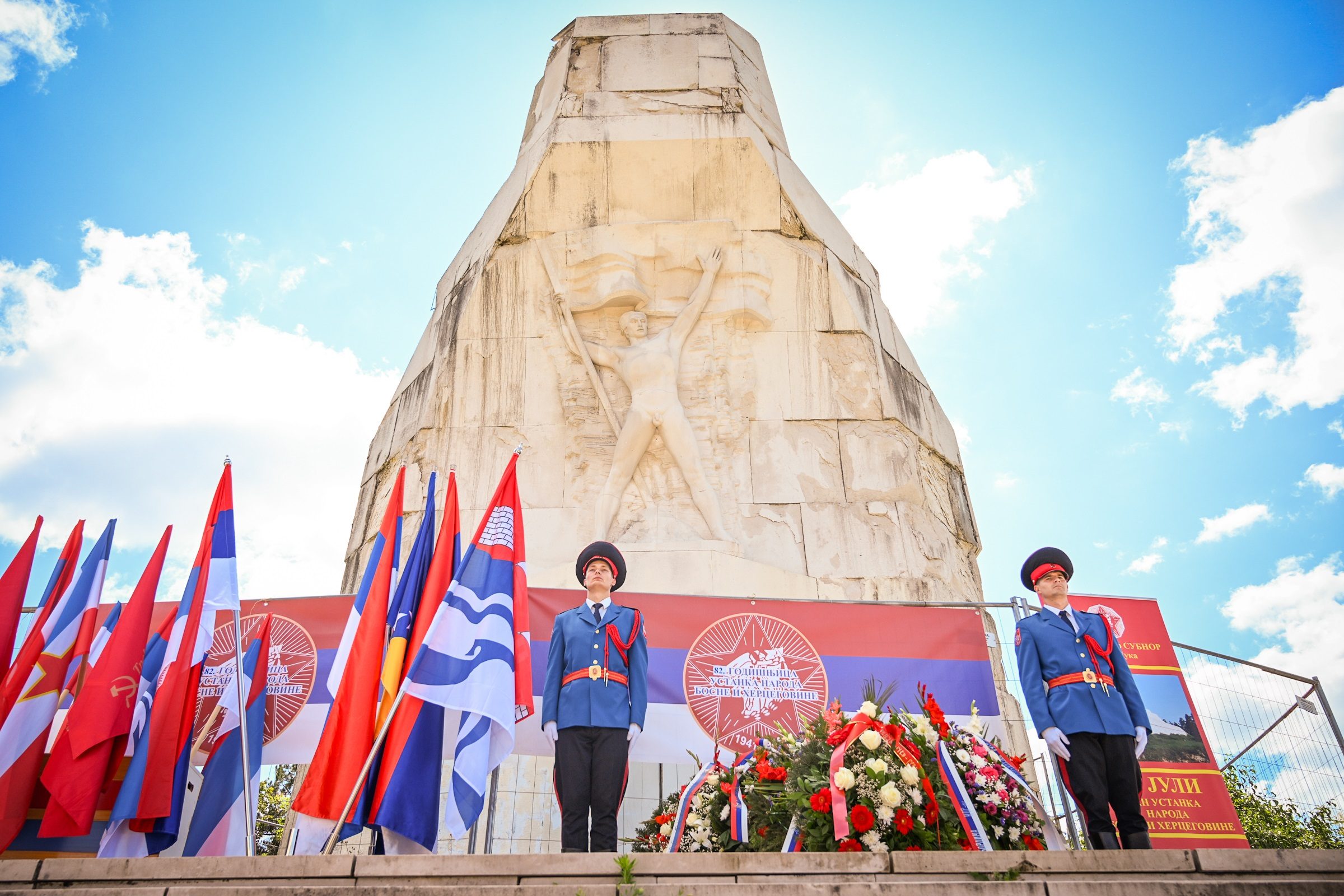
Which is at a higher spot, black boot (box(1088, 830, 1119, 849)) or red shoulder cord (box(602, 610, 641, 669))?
red shoulder cord (box(602, 610, 641, 669))

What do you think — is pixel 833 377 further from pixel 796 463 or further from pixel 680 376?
pixel 680 376

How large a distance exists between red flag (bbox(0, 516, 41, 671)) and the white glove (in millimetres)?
6375

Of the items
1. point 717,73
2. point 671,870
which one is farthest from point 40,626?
point 717,73

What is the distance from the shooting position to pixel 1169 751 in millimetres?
5832

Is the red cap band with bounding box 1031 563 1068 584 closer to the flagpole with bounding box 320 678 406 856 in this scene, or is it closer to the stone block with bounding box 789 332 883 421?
the flagpole with bounding box 320 678 406 856

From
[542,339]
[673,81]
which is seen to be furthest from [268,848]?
[673,81]

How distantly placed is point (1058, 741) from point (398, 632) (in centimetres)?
341

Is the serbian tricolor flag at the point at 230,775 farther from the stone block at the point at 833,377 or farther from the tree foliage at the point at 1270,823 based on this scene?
the tree foliage at the point at 1270,823

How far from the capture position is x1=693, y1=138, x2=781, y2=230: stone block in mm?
9477

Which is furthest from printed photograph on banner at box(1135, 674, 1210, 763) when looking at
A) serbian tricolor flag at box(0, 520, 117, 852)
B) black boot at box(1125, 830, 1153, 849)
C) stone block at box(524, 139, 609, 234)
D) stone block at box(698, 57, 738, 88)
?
stone block at box(698, 57, 738, 88)

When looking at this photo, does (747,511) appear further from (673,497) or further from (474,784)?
(474,784)

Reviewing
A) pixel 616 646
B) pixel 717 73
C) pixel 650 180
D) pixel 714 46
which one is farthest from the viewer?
pixel 714 46

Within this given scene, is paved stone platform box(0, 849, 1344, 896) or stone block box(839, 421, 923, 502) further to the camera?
stone block box(839, 421, 923, 502)

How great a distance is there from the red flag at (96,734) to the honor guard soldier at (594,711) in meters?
2.39
